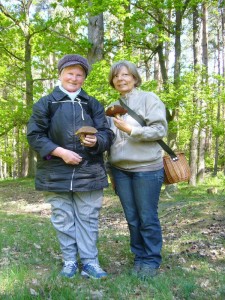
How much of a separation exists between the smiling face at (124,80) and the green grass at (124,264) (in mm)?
2016

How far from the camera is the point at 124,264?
4.63 meters

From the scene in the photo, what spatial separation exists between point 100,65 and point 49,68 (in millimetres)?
8099

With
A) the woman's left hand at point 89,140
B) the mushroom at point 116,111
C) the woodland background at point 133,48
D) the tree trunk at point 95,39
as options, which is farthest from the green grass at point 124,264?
the tree trunk at point 95,39

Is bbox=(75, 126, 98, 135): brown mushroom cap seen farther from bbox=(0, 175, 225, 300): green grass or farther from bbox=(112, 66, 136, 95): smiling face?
bbox=(0, 175, 225, 300): green grass

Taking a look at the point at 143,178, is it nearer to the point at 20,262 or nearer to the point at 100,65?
the point at 20,262

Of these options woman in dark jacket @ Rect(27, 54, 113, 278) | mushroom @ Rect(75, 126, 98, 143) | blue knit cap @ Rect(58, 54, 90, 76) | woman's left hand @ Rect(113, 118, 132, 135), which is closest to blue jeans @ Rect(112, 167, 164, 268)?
woman in dark jacket @ Rect(27, 54, 113, 278)

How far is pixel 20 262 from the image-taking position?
4.53 metres

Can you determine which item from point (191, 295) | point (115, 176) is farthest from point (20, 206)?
→ point (191, 295)

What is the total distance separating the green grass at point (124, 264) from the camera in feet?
11.3

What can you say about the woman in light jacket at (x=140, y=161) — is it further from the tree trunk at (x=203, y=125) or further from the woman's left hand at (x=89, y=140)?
the tree trunk at (x=203, y=125)

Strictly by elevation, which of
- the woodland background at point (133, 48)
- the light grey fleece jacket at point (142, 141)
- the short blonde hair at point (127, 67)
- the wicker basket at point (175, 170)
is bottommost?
the wicker basket at point (175, 170)

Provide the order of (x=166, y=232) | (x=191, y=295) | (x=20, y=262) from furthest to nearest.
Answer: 1. (x=166, y=232)
2. (x=20, y=262)
3. (x=191, y=295)

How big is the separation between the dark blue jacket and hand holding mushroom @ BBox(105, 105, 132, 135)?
168 millimetres

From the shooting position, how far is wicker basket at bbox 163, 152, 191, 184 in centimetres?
414
